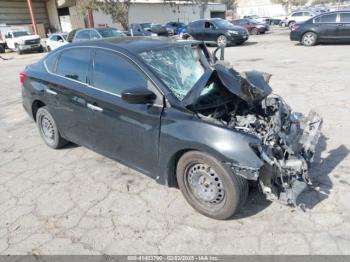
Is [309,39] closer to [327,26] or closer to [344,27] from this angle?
[327,26]

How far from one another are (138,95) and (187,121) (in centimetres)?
53

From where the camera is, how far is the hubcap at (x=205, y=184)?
3064 millimetres

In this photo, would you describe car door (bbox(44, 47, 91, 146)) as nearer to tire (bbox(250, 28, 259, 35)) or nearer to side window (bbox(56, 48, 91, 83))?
side window (bbox(56, 48, 91, 83))

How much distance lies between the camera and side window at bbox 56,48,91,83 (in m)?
4.01

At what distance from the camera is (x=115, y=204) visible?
353cm

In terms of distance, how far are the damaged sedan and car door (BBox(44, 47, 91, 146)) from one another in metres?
0.01

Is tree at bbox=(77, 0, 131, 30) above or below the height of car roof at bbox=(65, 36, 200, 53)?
above

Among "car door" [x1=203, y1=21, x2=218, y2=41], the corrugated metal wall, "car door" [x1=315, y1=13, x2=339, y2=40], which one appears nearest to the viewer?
"car door" [x1=315, y1=13, x2=339, y2=40]

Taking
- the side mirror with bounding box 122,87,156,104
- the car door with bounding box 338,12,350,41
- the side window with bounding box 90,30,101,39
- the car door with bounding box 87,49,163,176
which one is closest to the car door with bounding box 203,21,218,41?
the side window with bounding box 90,30,101,39

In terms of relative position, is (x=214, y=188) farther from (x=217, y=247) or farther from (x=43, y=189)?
(x=43, y=189)

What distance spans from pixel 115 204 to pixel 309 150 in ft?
7.08

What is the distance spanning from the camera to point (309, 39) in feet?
52.1

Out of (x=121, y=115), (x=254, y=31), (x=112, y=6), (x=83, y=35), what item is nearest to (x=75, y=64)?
(x=121, y=115)

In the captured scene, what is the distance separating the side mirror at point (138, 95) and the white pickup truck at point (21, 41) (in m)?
25.2
